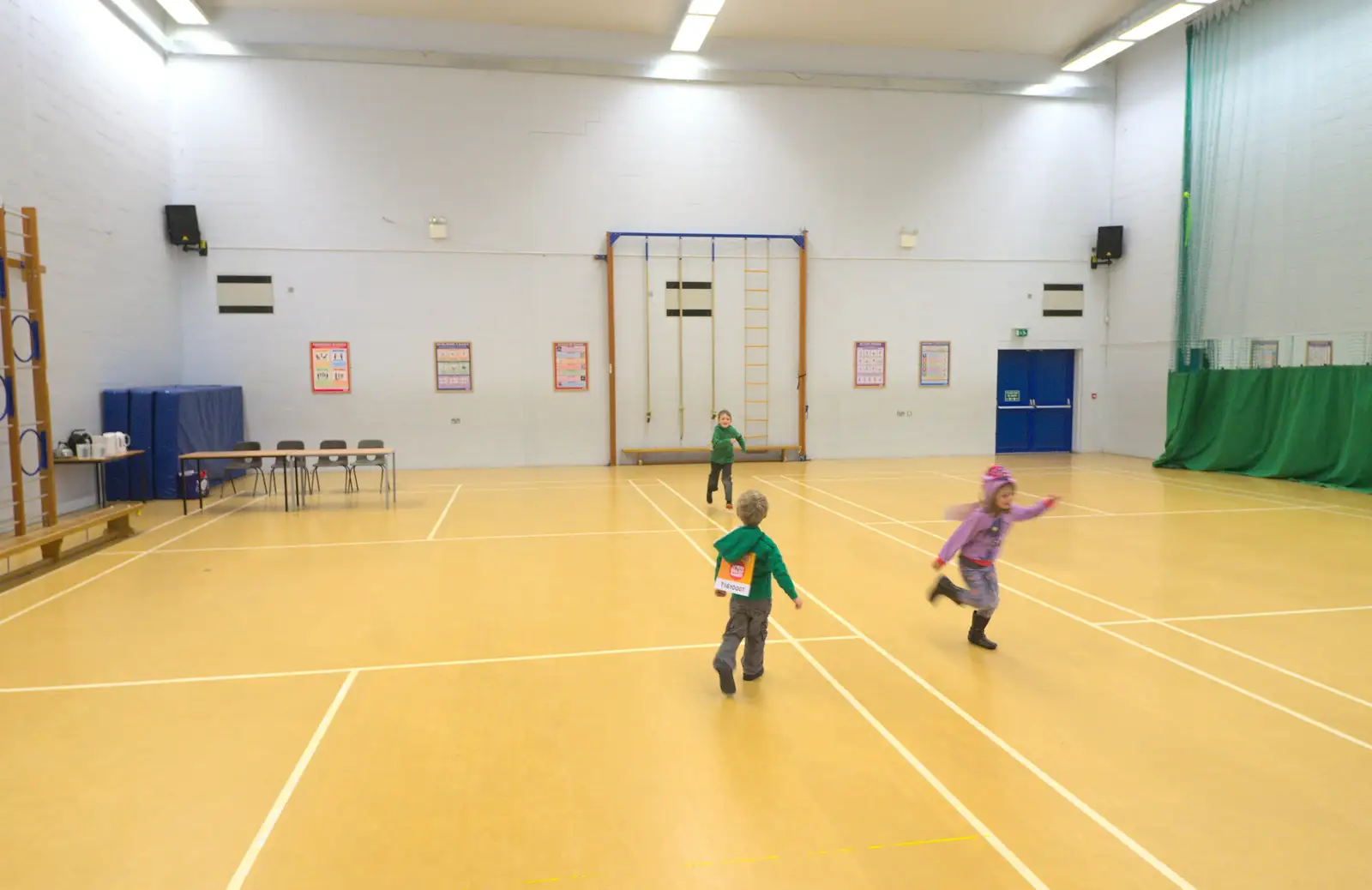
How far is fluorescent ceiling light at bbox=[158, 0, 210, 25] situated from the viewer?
1330cm

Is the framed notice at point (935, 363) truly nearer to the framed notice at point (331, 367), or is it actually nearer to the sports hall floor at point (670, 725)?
the sports hall floor at point (670, 725)

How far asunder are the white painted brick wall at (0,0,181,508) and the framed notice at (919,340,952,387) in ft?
47.0

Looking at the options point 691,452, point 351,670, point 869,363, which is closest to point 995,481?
point 351,670

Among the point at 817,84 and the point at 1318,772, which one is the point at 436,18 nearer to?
the point at 817,84

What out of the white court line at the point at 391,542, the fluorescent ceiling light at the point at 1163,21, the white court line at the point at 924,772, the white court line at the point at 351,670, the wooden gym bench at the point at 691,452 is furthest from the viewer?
the wooden gym bench at the point at 691,452

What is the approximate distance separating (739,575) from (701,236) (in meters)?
12.6

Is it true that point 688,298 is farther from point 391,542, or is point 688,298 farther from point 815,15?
point 391,542

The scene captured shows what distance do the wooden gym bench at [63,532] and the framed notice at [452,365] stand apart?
255 inches

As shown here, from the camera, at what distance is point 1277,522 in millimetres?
9523

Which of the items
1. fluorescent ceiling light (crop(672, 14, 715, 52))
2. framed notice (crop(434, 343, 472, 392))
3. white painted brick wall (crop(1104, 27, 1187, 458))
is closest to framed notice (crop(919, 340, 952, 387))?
white painted brick wall (crop(1104, 27, 1187, 458))

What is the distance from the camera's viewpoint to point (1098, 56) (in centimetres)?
1614

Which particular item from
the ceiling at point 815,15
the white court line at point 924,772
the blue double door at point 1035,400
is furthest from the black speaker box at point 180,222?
the blue double door at point 1035,400

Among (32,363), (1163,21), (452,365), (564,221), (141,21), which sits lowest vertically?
(32,363)

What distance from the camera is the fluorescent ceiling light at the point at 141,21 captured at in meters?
12.6
